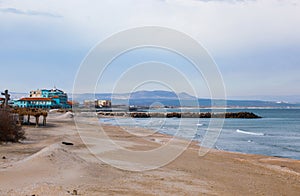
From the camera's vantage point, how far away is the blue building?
311 feet

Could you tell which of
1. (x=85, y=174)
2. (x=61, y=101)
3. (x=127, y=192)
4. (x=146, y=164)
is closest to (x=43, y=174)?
(x=85, y=174)

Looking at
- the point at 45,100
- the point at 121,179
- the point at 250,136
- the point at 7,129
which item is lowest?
the point at 250,136

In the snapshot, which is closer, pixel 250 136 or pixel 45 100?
pixel 250 136

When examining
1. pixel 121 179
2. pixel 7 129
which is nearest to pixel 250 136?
pixel 7 129

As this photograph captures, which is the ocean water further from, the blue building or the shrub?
the blue building

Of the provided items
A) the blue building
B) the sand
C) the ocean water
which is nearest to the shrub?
the sand

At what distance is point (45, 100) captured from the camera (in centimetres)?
10188

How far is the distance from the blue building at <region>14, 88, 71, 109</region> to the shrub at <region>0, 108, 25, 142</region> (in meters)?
68.6

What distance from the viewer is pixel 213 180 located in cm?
1088

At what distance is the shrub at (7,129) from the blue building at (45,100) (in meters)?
68.6

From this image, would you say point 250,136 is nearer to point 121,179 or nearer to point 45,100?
point 121,179

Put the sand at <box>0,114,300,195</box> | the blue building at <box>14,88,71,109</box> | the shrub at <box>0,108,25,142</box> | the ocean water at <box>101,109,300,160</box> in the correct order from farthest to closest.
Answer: the blue building at <box>14,88,71,109</box>
the ocean water at <box>101,109,300,160</box>
the shrub at <box>0,108,25,142</box>
the sand at <box>0,114,300,195</box>

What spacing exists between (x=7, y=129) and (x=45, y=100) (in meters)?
88.0

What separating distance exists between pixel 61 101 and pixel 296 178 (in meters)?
109
